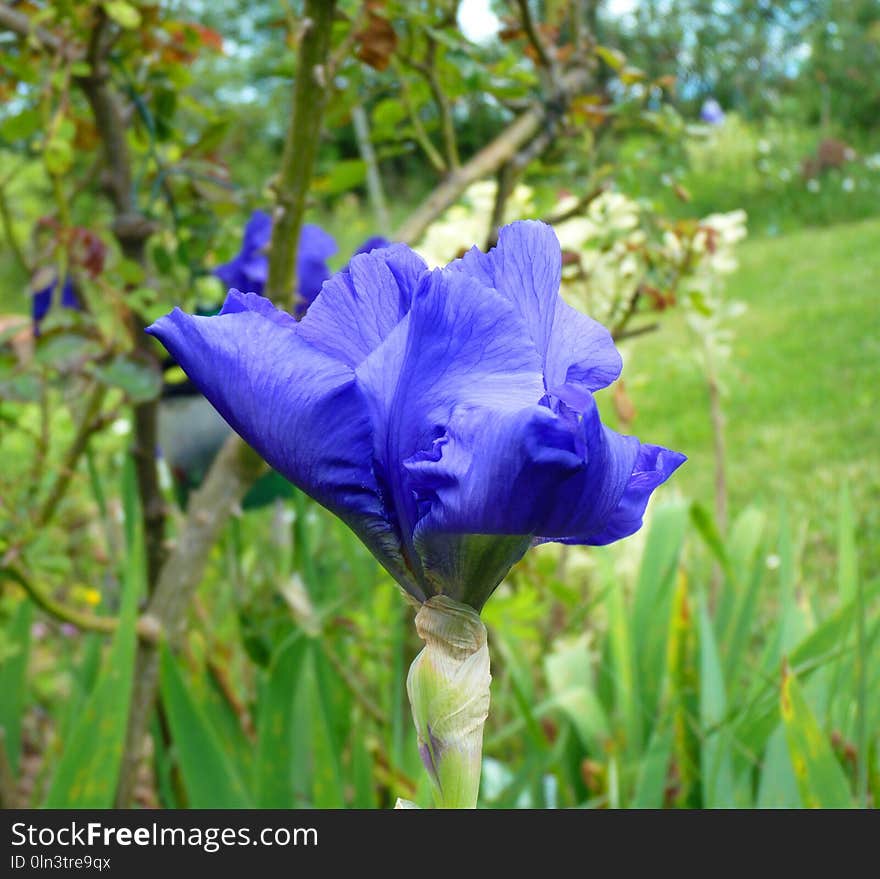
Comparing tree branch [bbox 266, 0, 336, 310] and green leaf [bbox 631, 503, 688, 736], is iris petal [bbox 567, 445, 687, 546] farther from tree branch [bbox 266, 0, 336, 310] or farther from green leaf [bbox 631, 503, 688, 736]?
green leaf [bbox 631, 503, 688, 736]

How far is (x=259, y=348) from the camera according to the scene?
448mm

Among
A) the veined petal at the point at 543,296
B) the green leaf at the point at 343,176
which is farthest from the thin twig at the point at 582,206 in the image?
the veined petal at the point at 543,296

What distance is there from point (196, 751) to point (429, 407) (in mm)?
634

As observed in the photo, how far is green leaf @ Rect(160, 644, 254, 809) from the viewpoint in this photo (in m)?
0.94

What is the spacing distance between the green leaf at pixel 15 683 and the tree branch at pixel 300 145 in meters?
0.66

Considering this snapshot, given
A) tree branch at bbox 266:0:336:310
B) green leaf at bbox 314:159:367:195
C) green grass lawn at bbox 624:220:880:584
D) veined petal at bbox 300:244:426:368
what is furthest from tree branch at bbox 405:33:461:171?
veined petal at bbox 300:244:426:368

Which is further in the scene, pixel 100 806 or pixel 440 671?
pixel 100 806

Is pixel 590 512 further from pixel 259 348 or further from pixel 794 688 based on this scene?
pixel 794 688

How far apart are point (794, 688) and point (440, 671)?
46 cm

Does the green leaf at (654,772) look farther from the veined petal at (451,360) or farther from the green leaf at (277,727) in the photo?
the veined petal at (451,360)

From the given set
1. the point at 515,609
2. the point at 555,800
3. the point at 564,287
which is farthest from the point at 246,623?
the point at 564,287

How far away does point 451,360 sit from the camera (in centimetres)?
45

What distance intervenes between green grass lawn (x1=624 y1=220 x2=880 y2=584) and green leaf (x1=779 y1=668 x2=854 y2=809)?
0.82 metres

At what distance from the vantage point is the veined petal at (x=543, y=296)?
48 centimetres
